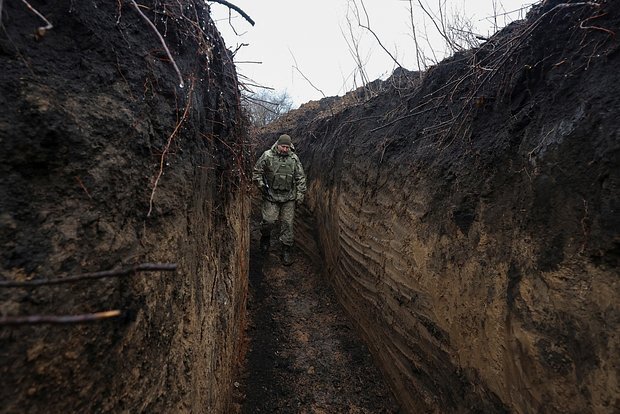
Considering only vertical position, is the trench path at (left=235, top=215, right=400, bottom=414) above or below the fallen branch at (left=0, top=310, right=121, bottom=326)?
below

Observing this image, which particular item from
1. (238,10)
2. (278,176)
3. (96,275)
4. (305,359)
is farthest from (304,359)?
(96,275)

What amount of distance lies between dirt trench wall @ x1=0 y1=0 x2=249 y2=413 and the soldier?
3590mm

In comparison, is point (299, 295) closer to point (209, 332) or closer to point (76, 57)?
point (209, 332)

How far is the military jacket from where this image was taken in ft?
19.6

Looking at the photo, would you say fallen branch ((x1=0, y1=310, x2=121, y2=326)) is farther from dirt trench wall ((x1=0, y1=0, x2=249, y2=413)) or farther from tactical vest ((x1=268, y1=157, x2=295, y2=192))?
tactical vest ((x1=268, y1=157, x2=295, y2=192))

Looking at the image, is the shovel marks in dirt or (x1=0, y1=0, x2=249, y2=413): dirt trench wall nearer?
(x1=0, y1=0, x2=249, y2=413): dirt trench wall

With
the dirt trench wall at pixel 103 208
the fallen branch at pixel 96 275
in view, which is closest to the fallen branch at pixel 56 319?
the fallen branch at pixel 96 275

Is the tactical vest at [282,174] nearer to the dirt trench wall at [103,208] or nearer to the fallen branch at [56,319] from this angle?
the dirt trench wall at [103,208]

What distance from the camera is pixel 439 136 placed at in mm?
3174

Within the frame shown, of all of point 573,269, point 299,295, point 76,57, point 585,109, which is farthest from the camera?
point 299,295

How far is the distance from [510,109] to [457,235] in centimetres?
92

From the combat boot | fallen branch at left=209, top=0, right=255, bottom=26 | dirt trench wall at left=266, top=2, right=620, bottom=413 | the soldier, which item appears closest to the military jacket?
the soldier

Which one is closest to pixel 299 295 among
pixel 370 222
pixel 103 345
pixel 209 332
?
pixel 370 222

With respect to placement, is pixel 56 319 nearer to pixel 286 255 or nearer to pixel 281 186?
pixel 281 186
